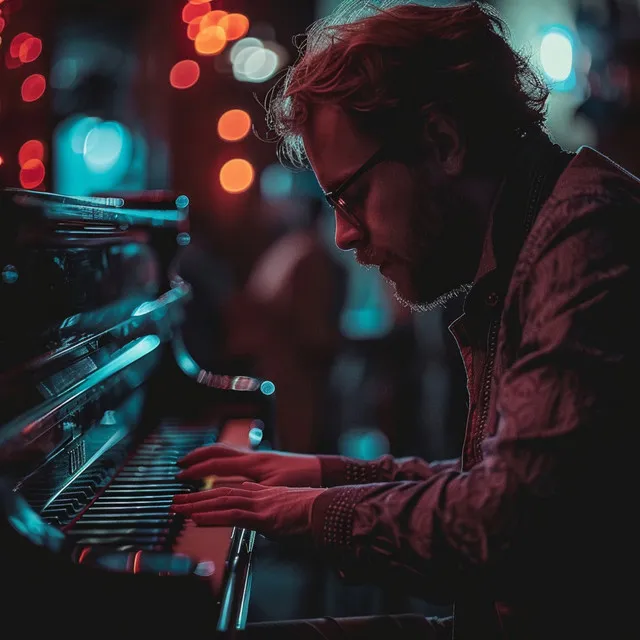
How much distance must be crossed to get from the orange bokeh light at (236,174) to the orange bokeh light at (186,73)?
37.4 inches

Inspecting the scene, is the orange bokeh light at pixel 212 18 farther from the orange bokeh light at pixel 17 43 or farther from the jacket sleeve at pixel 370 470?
the jacket sleeve at pixel 370 470

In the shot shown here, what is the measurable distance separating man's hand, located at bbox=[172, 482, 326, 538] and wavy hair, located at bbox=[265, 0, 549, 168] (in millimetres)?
700

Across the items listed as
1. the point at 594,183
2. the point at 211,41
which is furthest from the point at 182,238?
the point at 211,41

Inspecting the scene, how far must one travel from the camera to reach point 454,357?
13.9 feet

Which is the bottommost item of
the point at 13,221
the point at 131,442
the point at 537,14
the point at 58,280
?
the point at 131,442

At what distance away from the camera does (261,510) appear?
4.25ft

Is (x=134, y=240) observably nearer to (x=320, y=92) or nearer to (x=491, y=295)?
(x=320, y=92)

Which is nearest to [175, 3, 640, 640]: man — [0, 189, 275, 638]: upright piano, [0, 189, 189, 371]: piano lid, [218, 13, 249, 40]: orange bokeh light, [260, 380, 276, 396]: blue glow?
[0, 189, 275, 638]: upright piano

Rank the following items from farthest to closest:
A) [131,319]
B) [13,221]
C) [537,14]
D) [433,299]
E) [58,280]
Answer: [537,14] → [131,319] → [58,280] → [433,299] → [13,221]

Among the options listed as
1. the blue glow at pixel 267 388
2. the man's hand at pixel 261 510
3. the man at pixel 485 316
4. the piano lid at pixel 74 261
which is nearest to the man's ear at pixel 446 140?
the man at pixel 485 316

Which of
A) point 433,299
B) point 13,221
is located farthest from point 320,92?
point 13,221

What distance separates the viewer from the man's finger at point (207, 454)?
174 centimetres

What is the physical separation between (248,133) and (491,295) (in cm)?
647

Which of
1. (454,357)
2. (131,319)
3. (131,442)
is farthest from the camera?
(454,357)
